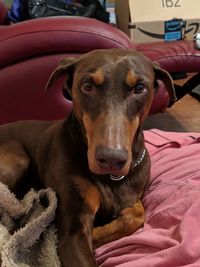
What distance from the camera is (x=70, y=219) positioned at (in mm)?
1292

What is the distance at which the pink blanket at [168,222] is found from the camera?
1.19 metres

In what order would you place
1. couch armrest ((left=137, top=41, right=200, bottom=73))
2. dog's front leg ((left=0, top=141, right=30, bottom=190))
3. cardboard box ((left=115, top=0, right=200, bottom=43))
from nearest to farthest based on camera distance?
1. dog's front leg ((left=0, top=141, right=30, bottom=190))
2. couch armrest ((left=137, top=41, right=200, bottom=73))
3. cardboard box ((left=115, top=0, right=200, bottom=43))

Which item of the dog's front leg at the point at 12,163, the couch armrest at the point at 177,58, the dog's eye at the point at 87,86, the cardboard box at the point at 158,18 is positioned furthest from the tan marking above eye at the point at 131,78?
the cardboard box at the point at 158,18

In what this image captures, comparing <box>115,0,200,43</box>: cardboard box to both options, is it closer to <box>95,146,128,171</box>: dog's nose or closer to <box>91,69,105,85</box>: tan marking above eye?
<box>91,69,105,85</box>: tan marking above eye

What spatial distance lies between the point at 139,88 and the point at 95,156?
0.86 ft

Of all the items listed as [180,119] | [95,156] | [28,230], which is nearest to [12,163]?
[28,230]

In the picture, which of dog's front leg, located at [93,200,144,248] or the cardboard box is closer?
dog's front leg, located at [93,200,144,248]

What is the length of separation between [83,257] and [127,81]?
1.64ft

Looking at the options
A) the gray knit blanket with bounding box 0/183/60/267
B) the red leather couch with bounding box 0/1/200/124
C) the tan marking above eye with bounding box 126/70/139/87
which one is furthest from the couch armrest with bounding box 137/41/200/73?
the gray knit blanket with bounding box 0/183/60/267

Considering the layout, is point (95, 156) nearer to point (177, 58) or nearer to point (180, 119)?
point (177, 58)

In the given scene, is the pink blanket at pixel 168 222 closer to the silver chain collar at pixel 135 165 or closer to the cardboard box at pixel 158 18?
the silver chain collar at pixel 135 165

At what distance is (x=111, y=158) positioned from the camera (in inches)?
44.2

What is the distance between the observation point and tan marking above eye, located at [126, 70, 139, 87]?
1.25 m

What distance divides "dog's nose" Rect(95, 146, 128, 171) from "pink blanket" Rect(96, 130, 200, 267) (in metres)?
0.27
